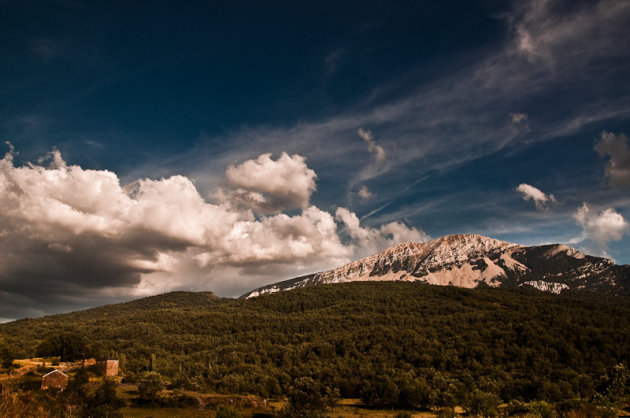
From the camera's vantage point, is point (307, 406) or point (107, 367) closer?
point (307, 406)

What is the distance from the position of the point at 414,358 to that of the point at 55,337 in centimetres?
16804

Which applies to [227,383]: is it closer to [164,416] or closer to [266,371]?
[266,371]

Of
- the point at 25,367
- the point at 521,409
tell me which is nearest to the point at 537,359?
the point at 521,409

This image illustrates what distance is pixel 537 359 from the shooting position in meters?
175

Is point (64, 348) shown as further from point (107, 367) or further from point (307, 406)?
point (307, 406)

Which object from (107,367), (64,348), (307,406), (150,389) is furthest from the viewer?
(64,348)

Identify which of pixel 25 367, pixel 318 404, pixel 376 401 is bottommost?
pixel 376 401

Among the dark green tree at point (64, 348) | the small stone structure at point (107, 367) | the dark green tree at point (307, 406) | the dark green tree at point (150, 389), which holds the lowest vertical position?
the dark green tree at point (307, 406)

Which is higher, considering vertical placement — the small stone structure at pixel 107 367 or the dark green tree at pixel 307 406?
the small stone structure at pixel 107 367

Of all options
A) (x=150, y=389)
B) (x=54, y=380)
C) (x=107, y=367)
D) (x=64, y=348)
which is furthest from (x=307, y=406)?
(x=64, y=348)

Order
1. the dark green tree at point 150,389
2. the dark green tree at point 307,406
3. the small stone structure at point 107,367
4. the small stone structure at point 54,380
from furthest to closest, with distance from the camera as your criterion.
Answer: the small stone structure at point 107,367 → the dark green tree at point 150,389 → the small stone structure at point 54,380 → the dark green tree at point 307,406

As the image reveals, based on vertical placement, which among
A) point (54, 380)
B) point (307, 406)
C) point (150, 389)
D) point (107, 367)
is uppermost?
point (54, 380)

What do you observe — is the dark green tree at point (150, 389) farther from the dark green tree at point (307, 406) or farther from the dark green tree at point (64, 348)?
the dark green tree at point (64, 348)

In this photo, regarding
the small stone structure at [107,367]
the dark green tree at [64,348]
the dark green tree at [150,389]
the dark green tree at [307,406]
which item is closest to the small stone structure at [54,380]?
the dark green tree at [150,389]
